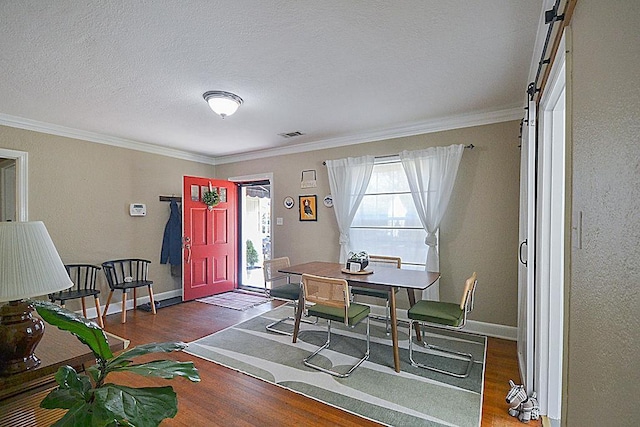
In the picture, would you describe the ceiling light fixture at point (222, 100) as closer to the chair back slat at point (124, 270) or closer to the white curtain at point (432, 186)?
the white curtain at point (432, 186)

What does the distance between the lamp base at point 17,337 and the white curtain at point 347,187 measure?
3.37m

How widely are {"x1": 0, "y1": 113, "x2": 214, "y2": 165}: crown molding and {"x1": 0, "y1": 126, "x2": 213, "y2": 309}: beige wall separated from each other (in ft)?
0.21

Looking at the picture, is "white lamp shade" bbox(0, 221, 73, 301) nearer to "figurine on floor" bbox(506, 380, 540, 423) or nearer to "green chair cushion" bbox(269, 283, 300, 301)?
"green chair cushion" bbox(269, 283, 300, 301)

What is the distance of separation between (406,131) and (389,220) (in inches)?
45.5

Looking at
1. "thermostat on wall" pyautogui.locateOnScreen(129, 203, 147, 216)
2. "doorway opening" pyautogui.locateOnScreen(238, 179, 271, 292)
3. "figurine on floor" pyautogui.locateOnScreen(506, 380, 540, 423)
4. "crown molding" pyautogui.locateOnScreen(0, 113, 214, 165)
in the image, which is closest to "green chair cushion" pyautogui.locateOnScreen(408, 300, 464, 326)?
"figurine on floor" pyautogui.locateOnScreen(506, 380, 540, 423)

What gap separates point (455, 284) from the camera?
3.60 meters

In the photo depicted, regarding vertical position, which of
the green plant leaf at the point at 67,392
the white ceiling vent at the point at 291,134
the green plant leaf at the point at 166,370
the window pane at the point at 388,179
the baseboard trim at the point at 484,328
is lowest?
the baseboard trim at the point at 484,328

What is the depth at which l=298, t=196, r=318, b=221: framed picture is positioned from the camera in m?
4.70

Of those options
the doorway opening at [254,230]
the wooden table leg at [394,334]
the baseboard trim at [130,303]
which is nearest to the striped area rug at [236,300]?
the baseboard trim at [130,303]

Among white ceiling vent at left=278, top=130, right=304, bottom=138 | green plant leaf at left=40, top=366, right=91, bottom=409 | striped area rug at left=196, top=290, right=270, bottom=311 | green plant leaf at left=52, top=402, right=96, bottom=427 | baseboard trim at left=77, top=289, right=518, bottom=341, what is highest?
white ceiling vent at left=278, top=130, right=304, bottom=138

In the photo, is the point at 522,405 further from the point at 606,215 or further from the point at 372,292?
the point at 606,215

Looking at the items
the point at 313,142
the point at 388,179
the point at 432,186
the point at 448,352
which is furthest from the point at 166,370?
the point at 313,142

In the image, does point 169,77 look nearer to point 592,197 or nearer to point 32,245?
point 32,245

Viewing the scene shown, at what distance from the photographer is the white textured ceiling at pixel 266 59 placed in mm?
1717
